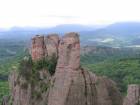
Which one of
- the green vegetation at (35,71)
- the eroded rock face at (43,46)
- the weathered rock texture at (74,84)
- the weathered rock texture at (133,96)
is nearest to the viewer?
the weathered rock texture at (133,96)

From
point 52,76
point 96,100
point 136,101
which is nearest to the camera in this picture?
point 136,101

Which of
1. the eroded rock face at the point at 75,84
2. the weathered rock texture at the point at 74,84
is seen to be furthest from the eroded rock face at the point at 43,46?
the eroded rock face at the point at 75,84

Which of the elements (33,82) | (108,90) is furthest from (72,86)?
(33,82)

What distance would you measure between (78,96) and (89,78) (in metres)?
1.82

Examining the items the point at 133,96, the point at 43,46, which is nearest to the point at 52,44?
the point at 43,46

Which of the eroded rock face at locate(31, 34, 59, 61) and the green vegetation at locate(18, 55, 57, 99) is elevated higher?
the eroded rock face at locate(31, 34, 59, 61)

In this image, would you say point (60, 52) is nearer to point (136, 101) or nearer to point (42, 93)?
point (42, 93)

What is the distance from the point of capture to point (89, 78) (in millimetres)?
41312

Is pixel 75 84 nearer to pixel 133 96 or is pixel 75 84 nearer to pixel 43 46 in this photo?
pixel 133 96

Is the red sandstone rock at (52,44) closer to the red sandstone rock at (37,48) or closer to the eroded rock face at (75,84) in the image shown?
the red sandstone rock at (37,48)

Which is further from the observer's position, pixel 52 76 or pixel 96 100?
pixel 52 76

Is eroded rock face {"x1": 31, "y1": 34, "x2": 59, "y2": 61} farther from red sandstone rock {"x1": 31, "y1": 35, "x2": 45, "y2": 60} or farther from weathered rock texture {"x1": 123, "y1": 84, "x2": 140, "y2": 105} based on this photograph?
weathered rock texture {"x1": 123, "y1": 84, "x2": 140, "y2": 105}

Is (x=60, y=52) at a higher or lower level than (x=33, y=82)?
higher

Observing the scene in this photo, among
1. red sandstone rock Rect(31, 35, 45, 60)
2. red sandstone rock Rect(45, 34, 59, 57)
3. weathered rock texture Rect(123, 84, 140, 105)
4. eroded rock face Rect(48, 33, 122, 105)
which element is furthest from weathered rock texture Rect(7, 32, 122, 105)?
red sandstone rock Rect(31, 35, 45, 60)
